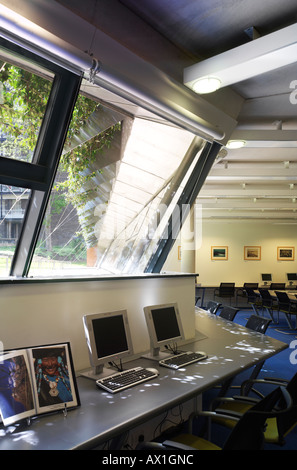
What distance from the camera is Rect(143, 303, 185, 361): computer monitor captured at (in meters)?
3.17

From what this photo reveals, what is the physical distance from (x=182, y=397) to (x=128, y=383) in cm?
42

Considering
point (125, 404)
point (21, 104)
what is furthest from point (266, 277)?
point (21, 104)

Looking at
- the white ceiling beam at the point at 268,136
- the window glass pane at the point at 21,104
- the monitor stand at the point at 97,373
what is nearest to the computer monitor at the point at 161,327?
the monitor stand at the point at 97,373

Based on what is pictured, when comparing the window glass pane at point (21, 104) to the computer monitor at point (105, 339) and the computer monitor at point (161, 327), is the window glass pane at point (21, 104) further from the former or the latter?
the computer monitor at point (161, 327)

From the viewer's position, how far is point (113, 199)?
4.14m

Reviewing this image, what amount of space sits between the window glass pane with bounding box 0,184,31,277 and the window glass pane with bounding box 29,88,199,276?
216 millimetres

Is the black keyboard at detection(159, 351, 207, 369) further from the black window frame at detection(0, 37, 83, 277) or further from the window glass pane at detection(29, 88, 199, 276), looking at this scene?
the black window frame at detection(0, 37, 83, 277)

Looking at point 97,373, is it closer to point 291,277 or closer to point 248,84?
point 248,84

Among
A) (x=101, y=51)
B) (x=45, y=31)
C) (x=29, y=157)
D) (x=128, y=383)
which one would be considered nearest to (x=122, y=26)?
(x=101, y=51)

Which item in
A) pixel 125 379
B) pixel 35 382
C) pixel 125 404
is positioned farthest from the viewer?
pixel 125 379

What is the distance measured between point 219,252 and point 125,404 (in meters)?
13.1

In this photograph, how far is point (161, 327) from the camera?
325 centimetres

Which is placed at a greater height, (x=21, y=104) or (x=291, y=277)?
(x=291, y=277)

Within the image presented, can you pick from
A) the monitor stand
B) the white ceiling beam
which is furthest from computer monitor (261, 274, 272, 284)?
the monitor stand
